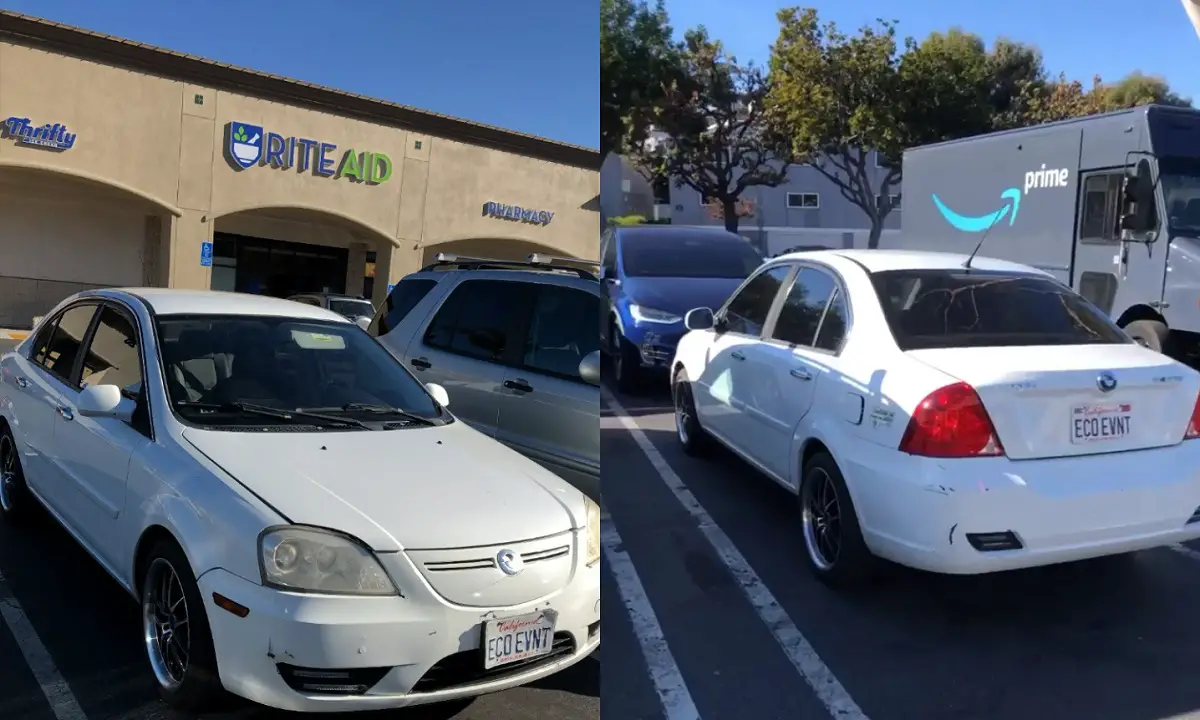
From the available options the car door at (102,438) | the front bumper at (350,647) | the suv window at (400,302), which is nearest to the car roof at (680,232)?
the front bumper at (350,647)

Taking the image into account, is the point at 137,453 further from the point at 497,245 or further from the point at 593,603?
the point at 497,245

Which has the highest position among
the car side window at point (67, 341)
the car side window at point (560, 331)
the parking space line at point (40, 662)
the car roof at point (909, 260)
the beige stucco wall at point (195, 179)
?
the beige stucco wall at point (195, 179)

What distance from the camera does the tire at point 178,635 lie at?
255 centimetres

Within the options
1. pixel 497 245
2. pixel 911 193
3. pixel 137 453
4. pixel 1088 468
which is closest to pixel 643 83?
pixel 1088 468

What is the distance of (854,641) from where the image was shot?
3.00 metres

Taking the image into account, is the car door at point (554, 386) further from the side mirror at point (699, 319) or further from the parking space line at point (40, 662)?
the parking space line at point (40, 662)

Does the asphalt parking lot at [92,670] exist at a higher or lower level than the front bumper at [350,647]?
lower

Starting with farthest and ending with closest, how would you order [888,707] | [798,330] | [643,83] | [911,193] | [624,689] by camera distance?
1. [911,193]
2. [798,330]
3. [888,707]
4. [624,689]
5. [643,83]

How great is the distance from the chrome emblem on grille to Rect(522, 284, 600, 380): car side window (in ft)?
4.52

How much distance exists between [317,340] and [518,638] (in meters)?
1.95

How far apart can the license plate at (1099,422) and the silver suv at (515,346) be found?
60.2 inches

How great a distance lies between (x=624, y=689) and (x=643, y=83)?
1397mm

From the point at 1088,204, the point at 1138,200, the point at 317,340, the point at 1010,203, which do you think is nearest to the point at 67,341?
the point at 317,340

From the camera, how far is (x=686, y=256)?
339 cm
